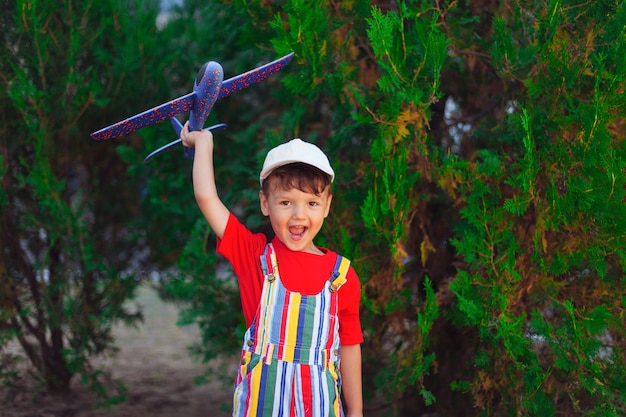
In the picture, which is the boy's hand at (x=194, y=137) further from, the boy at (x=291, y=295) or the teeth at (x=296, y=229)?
the teeth at (x=296, y=229)

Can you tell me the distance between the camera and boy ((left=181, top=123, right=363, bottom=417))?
254 centimetres

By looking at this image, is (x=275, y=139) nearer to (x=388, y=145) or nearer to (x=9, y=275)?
(x=388, y=145)

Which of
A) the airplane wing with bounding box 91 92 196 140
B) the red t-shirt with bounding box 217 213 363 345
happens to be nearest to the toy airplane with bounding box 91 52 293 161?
the airplane wing with bounding box 91 92 196 140

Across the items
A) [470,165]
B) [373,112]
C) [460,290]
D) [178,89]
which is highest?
[178,89]

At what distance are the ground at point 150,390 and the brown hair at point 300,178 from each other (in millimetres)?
2287

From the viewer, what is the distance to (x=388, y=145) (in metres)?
3.16

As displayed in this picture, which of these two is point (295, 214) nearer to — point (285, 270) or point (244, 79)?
point (285, 270)

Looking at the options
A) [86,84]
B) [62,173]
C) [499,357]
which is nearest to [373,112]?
[499,357]

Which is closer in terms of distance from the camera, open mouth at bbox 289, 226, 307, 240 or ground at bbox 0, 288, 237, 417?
open mouth at bbox 289, 226, 307, 240

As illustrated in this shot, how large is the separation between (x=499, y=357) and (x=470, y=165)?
887 millimetres

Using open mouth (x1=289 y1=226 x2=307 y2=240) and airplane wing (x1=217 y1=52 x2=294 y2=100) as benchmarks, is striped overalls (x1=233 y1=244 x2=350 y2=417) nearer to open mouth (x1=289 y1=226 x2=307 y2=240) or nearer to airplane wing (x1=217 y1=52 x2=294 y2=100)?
open mouth (x1=289 y1=226 x2=307 y2=240)

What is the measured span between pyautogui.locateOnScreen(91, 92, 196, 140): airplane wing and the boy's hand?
116 mm

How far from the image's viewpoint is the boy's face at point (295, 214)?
103 inches

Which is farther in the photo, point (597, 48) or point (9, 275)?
point (9, 275)
